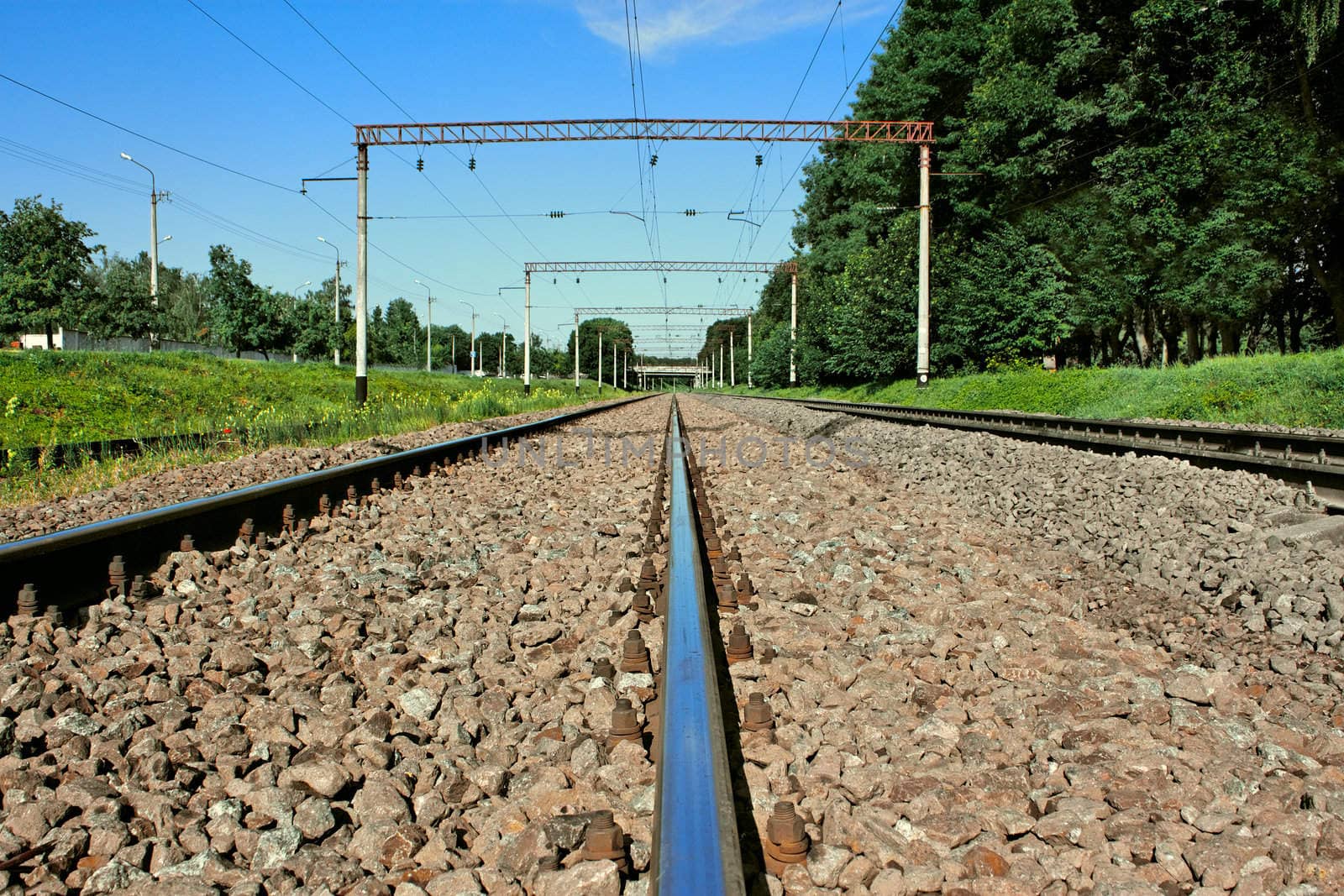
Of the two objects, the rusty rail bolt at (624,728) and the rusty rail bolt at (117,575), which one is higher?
the rusty rail bolt at (117,575)

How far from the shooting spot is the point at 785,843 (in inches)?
74.0

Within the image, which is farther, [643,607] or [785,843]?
[643,607]

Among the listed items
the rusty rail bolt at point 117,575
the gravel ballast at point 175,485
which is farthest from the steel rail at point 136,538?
the gravel ballast at point 175,485

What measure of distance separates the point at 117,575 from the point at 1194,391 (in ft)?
→ 61.6

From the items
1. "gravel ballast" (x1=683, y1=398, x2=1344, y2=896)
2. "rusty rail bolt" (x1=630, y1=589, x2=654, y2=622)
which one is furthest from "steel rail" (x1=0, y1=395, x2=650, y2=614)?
"gravel ballast" (x1=683, y1=398, x2=1344, y2=896)

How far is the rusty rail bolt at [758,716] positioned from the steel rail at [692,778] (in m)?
0.18

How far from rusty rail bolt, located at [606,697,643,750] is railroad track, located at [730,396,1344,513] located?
567 cm

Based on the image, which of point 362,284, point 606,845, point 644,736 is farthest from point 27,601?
point 362,284

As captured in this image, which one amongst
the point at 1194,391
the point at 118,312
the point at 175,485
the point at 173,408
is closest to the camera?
the point at 175,485

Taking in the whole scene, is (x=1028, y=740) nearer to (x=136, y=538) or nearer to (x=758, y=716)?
(x=758, y=716)

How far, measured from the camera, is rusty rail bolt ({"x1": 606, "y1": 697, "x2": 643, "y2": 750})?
2451mm

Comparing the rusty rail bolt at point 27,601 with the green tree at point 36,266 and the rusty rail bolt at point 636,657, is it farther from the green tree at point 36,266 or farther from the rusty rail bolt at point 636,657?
the green tree at point 36,266

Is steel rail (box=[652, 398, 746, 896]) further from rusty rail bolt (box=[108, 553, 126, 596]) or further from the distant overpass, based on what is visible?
the distant overpass

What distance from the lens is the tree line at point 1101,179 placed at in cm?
2283
